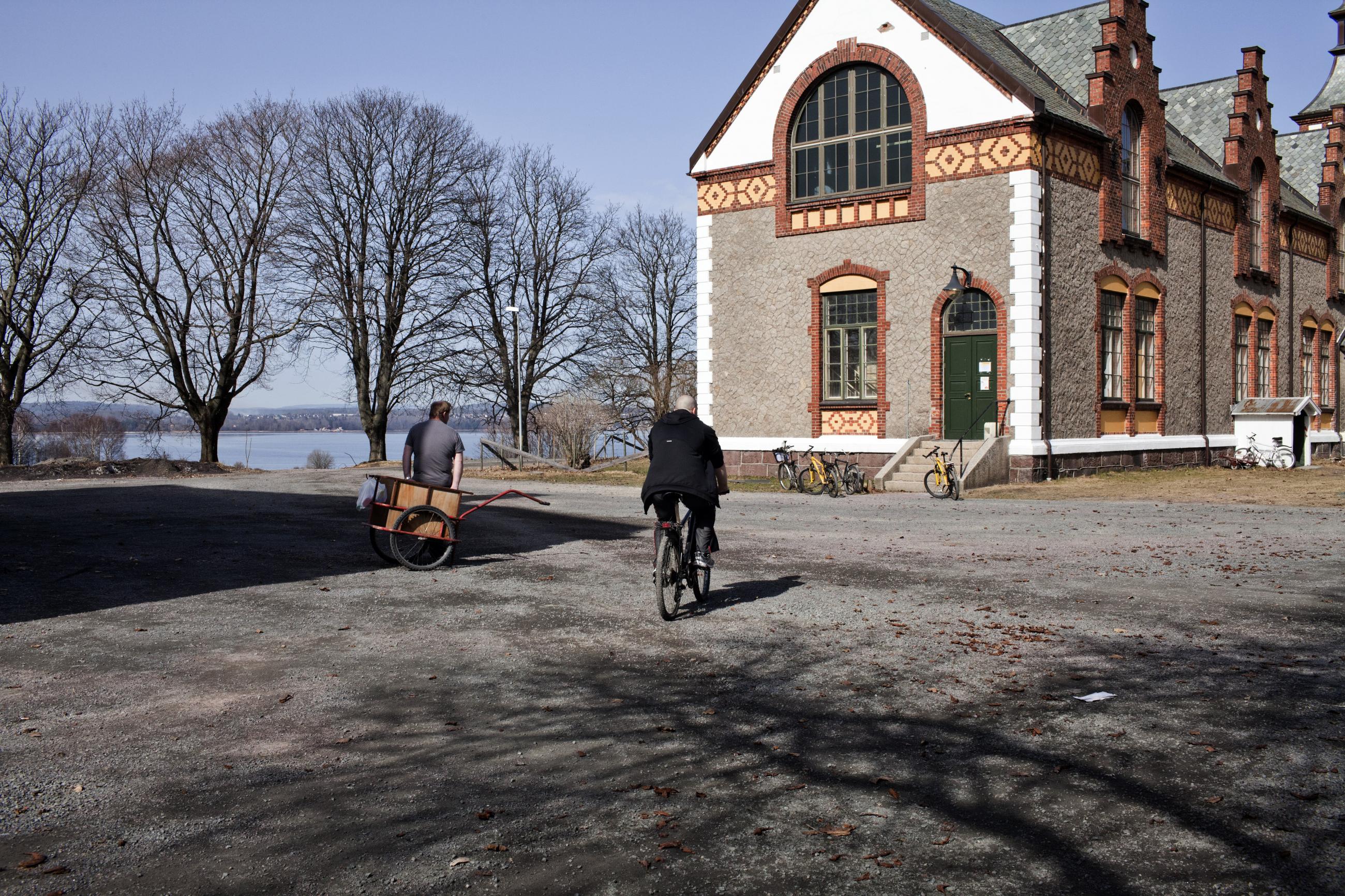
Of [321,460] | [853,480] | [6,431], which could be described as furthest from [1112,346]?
[321,460]

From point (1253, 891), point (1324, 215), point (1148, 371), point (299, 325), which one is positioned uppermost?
point (1324, 215)

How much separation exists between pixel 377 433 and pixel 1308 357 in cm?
3376

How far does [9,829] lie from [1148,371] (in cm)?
2818

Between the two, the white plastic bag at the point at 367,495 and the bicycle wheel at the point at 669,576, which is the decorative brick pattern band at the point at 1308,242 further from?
the white plastic bag at the point at 367,495

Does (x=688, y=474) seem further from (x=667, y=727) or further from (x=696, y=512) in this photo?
(x=667, y=727)

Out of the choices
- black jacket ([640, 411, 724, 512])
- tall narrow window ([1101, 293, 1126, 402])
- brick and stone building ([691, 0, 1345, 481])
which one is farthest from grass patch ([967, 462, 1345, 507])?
black jacket ([640, 411, 724, 512])

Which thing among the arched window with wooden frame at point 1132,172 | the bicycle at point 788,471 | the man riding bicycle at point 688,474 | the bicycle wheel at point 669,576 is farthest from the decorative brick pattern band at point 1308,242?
the bicycle wheel at point 669,576

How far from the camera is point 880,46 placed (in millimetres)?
24750

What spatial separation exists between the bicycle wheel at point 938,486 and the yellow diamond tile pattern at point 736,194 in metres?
8.82

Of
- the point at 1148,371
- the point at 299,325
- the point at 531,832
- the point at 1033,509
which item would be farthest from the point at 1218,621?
the point at 299,325

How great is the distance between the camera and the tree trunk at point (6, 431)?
32.9 meters

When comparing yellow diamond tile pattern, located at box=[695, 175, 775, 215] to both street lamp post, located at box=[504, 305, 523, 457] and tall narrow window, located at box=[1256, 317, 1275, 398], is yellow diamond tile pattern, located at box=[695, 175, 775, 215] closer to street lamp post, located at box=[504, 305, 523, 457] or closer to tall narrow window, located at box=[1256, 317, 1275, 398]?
street lamp post, located at box=[504, 305, 523, 457]

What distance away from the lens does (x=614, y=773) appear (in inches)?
193

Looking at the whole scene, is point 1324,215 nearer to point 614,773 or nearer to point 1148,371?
point 1148,371
